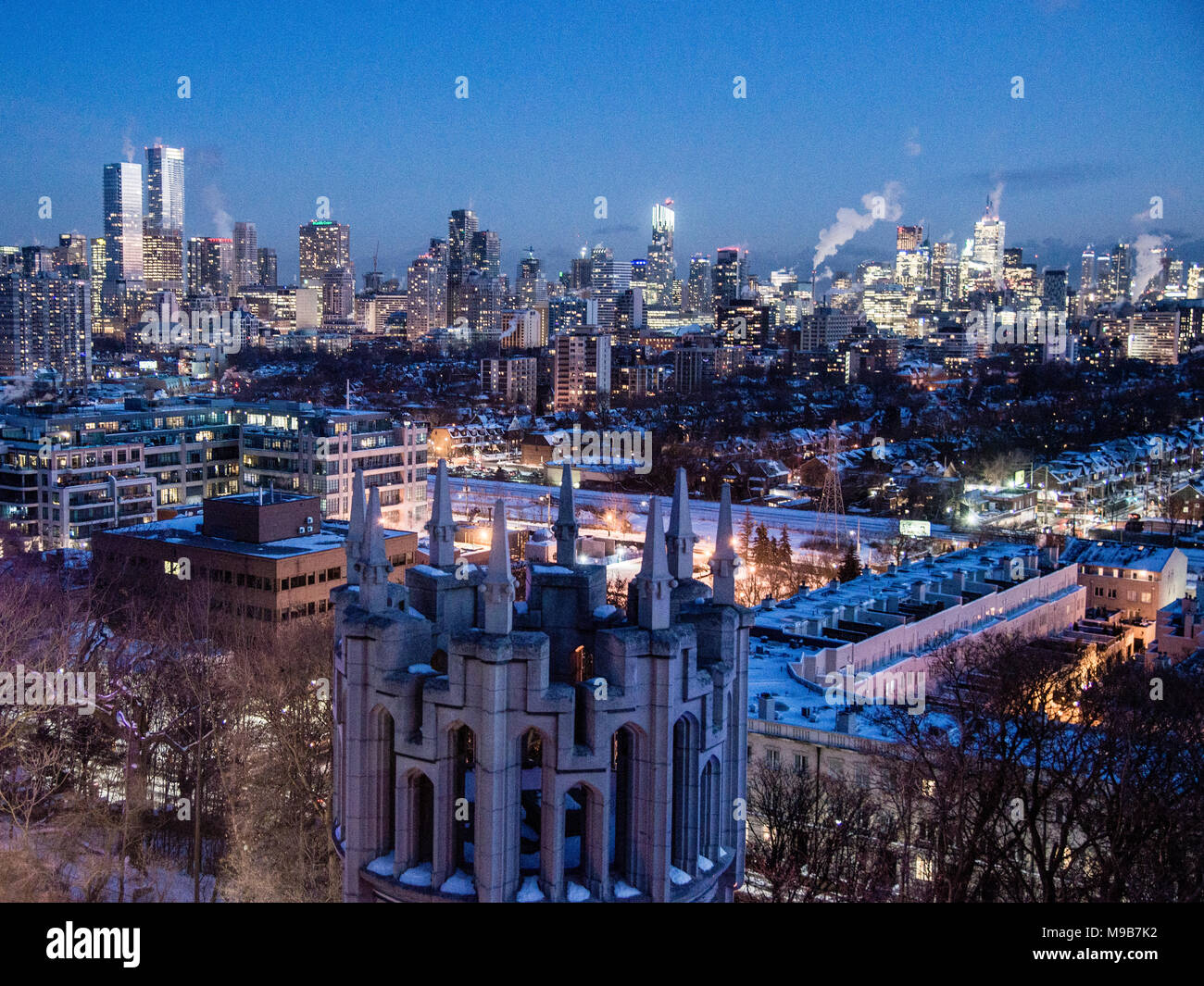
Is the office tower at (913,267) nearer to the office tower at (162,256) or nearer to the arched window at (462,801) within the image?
the office tower at (162,256)

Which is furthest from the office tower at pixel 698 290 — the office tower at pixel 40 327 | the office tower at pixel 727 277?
the office tower at pixel 40 327

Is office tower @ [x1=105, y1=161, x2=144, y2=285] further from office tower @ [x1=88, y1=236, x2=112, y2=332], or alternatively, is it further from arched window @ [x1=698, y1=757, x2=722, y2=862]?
arched window @ [x1=698, y1=757, x2=722, y2=862]

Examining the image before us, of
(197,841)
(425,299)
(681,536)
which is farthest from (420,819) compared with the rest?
(425,299)

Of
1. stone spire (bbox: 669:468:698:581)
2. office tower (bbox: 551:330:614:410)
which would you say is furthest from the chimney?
office tower (bbox: 551:330:614:410)

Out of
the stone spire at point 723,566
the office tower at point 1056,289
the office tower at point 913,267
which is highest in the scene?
the office tower at point 913,267
